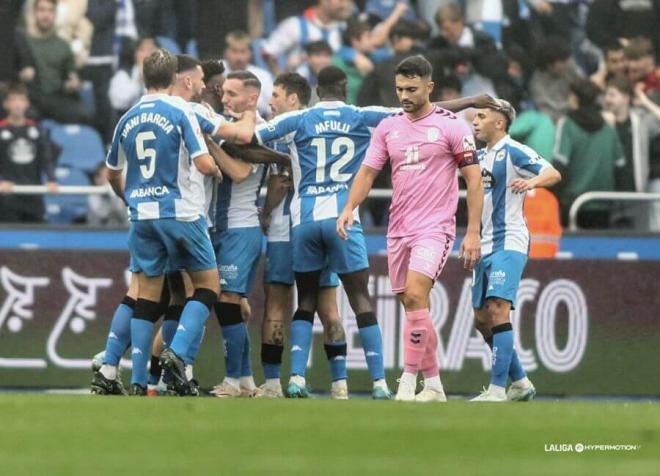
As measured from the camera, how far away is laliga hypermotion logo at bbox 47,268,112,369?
47.8 feet

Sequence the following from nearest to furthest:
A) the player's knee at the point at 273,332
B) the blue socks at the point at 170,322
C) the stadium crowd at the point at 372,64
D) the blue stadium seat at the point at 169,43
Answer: the blue socks at the point at 170,322 < the player's knee at the point at 273,332 < the stadium crowd at the point at 372,64 < the blue stadium seat at the point at 169,43

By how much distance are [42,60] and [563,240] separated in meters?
5.54

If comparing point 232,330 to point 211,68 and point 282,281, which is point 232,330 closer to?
point 282,281

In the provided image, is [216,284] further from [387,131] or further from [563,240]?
[563,240]

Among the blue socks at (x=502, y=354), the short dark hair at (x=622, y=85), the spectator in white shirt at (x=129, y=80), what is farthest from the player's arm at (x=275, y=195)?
the short dark hair at (x=622, y=85)

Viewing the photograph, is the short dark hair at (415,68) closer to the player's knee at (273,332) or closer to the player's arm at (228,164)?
the player's arm at (228,164)

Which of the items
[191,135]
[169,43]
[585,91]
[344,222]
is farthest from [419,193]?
[169,43]

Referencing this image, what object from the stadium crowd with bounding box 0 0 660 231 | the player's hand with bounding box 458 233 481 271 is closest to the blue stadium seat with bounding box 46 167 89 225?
the stadium crowd with bounding box 0 0 660 231

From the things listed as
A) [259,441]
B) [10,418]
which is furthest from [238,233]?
[259,441]

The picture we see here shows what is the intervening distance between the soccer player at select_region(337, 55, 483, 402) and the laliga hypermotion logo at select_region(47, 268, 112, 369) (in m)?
4.18

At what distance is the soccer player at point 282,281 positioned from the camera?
39.4 ft

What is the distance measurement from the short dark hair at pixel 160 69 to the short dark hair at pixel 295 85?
138 centimetres

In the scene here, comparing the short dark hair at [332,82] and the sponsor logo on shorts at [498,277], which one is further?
the sponsor logo on shorts at [498,277]

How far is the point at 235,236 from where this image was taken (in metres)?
11.9
